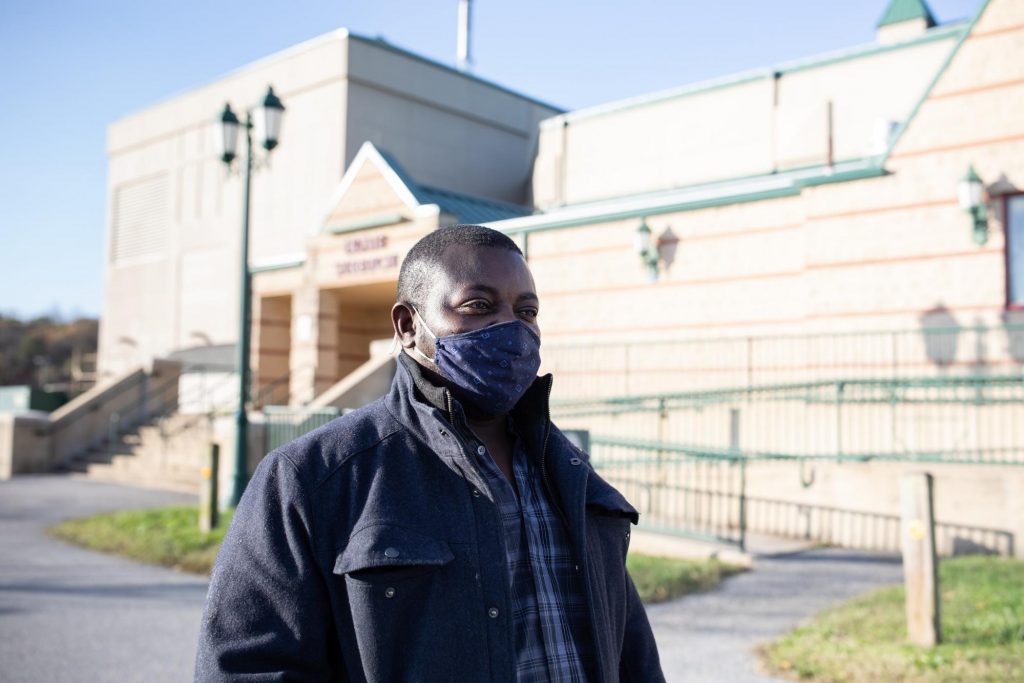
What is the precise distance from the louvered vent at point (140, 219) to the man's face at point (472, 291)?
34581mm

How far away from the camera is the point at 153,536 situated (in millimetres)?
10812

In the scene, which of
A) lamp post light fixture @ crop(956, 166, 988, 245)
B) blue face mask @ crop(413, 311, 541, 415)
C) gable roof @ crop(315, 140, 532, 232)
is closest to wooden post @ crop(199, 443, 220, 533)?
gable roof @ crop(315, 140, 532, 232)

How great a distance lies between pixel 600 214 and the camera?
17.2 meters

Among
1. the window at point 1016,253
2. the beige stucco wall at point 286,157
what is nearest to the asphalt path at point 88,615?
the window at point 1016,253

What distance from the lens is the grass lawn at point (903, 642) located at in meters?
5.71

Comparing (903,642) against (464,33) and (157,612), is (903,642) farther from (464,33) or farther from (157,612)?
(464,33)

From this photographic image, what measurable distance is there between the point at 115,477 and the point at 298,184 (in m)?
12.9

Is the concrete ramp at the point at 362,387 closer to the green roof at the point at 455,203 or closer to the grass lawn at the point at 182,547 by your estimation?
the green roof at the point at 455,203

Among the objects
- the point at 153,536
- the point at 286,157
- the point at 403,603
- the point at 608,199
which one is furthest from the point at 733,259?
the point at 286,157

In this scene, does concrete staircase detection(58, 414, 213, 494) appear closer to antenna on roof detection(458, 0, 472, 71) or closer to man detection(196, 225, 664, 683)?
man detection(196, 225, 664, 683)

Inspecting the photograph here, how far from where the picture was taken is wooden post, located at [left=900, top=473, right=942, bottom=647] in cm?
632

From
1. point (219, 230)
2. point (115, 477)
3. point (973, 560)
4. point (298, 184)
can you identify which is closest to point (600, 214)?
point (973, 560)

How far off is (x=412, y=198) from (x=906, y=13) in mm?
12411

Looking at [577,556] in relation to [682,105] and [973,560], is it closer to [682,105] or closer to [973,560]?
[973,560]
